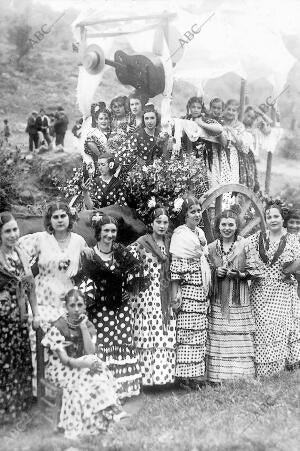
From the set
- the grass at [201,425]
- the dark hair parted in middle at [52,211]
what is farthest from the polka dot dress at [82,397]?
the dark hair parted in middle at [52,211]

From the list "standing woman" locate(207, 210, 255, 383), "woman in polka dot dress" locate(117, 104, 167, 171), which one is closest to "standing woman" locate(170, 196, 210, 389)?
"standing woman" locate(207, 210, 255, 383)

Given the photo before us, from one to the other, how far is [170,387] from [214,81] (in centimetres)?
441

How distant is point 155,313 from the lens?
593 centimetres

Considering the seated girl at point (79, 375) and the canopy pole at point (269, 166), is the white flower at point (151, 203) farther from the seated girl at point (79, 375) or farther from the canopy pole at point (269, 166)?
the canopy pole at point (269, 166)

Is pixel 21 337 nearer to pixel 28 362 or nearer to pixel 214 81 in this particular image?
pixel 28 362

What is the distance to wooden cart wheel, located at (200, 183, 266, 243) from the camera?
22.3 ft

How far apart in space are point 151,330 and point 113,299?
22.5 inches

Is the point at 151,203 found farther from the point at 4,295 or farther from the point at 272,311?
the point at 4,295

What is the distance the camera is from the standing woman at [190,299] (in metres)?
5.96

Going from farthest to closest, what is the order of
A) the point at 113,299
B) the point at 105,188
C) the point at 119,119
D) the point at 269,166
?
the point at 269,166
the point at 119,119
the point at 105,188
the point at 113,299

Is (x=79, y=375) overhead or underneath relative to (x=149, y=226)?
underneath

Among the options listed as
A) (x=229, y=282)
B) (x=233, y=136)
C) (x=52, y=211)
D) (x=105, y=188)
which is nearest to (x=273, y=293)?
(x=229, y=282)

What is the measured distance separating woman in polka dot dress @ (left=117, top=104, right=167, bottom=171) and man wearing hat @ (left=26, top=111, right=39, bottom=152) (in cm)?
139

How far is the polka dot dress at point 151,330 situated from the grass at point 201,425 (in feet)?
0.71
